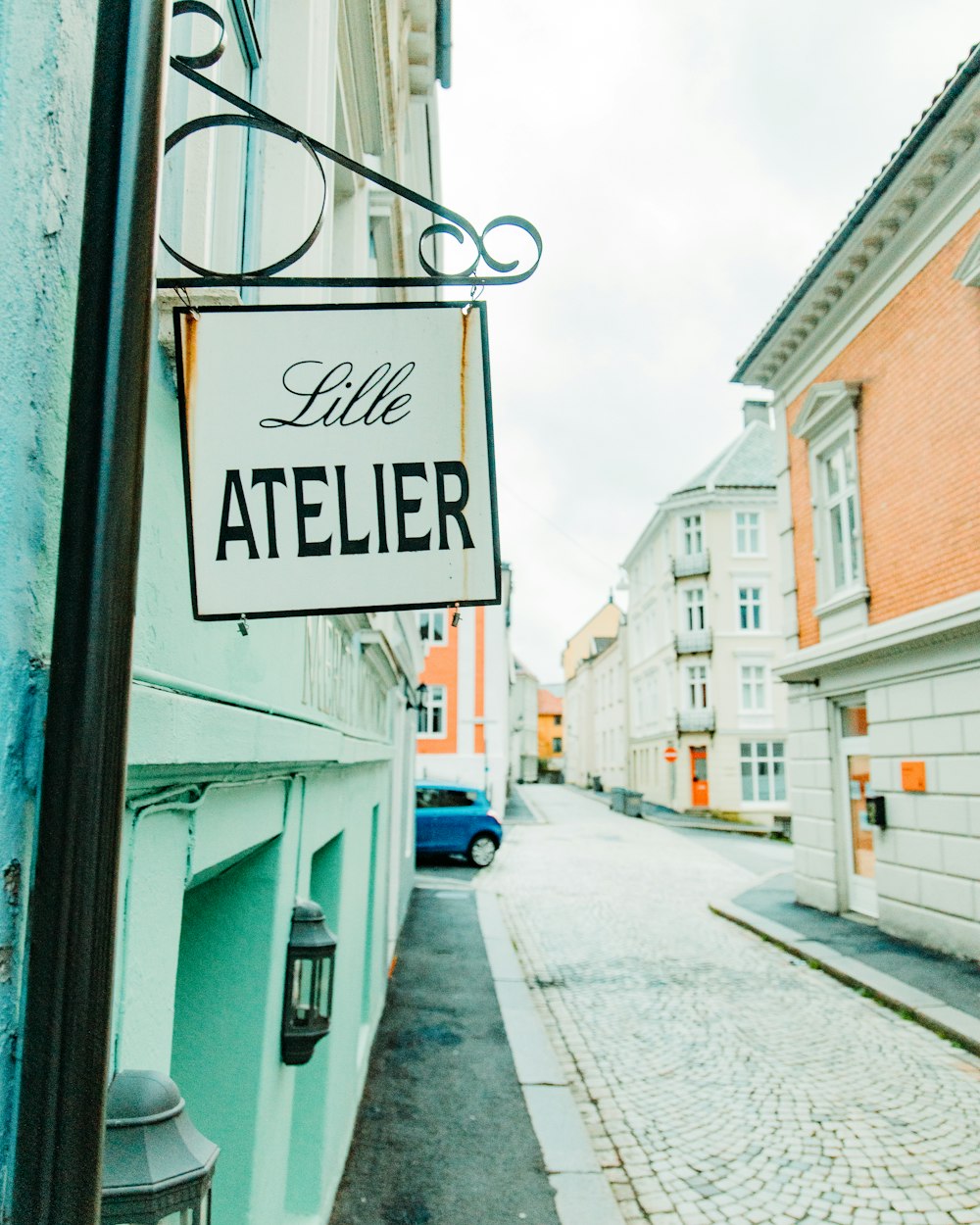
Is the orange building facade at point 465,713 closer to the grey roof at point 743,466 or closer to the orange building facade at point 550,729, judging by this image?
the grey roof at point 743,466

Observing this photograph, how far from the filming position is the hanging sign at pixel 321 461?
5.89 ft

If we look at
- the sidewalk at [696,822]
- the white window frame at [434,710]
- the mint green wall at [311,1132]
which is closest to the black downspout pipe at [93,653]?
the mint green wall at [311,1132]

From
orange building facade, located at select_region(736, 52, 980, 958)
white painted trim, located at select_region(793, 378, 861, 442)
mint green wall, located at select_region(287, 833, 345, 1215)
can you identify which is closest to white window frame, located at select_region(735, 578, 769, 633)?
orange building facade, located at select_region(736, 52, 980, 958)

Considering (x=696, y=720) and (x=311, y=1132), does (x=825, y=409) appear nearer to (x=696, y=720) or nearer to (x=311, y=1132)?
(x=311, y=1132)

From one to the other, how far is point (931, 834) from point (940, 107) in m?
7.53

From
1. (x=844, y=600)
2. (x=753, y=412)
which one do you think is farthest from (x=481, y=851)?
(x=753, y=412)

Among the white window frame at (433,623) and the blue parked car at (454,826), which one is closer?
the white window frame at (433,623)

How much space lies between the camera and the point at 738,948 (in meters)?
11.2

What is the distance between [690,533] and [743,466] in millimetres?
3323

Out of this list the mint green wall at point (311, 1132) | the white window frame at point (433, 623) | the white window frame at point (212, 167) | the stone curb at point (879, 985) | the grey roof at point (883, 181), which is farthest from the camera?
the white window frame at point (433, 623)

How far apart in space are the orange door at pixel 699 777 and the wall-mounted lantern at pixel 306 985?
34808 mm

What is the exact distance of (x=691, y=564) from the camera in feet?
Result: 121

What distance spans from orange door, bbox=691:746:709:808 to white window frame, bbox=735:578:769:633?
5026 mm

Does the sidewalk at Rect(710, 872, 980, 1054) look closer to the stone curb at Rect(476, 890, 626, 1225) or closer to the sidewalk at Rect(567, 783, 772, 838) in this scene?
the stone curb at Rect(476, 890, 626, 1225)
